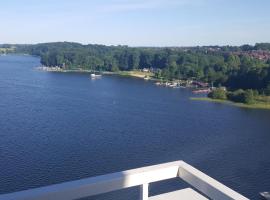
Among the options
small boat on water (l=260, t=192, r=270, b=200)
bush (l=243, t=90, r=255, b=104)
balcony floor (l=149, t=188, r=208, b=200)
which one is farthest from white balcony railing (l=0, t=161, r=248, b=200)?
bush (l=243, t=90, r=255, b=104)

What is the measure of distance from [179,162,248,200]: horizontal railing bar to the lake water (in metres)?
4.61

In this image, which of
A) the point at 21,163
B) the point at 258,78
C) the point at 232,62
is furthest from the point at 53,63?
the point at 21,163

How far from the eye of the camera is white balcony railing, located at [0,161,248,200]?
2.68 meters

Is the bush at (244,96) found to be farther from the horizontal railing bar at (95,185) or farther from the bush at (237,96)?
the horizontal railing bar at (95,185)

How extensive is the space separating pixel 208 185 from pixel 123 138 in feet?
30.4

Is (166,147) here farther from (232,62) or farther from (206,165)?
(232,62)

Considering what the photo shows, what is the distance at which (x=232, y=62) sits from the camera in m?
31.6

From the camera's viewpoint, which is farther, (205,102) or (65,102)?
(205,102)

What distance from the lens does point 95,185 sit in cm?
284

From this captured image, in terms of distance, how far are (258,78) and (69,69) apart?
20514 millimetres

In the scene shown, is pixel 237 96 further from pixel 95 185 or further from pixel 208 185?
pixel 95 185

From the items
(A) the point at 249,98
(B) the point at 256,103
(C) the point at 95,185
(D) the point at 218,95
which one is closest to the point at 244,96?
(A) the point at 249,98

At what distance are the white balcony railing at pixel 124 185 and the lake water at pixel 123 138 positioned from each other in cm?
462

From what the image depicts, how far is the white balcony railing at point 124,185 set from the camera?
2.68 meters
